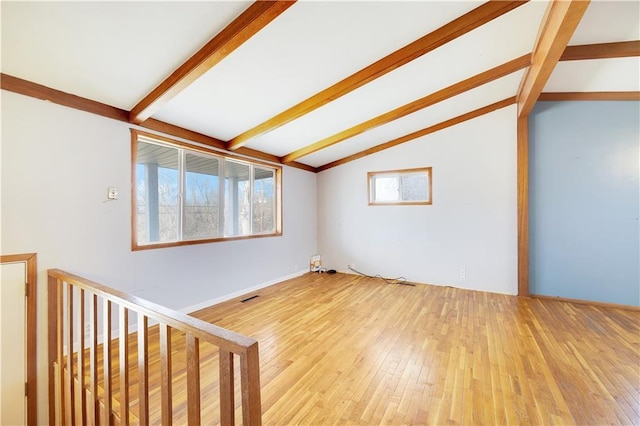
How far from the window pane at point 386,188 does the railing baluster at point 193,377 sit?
14.6 ft

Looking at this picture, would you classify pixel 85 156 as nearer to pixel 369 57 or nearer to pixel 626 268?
pixel 369 57

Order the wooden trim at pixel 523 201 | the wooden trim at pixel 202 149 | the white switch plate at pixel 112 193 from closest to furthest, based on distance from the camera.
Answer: the white switch plate at pixel 112 193
the wooden trim at pixel 202 149
the wooden trim at pixel 523 201

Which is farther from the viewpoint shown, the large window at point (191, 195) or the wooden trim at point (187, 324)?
the large window at point (191, 195)

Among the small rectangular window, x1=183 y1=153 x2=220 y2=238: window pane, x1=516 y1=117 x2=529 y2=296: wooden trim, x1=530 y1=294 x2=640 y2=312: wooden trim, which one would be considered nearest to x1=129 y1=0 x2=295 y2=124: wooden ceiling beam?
x1=183 y1=153 x2=220 y2=238: window pane

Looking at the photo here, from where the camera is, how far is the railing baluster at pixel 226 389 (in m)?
0.90

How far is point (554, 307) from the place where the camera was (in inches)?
137

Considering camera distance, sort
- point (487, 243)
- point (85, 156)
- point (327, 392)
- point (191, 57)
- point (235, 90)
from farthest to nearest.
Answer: point (487, 243), point (235, 90), point (85, 156), point (191, 57), point (327, 392)

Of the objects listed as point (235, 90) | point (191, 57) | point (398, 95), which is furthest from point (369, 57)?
point (191, 57)

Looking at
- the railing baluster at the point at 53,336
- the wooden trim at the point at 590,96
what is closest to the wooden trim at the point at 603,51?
the wooden trim at the point at 590,96

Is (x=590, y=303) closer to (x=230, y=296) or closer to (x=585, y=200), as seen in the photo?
(x=585, y=200)

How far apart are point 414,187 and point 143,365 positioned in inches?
179

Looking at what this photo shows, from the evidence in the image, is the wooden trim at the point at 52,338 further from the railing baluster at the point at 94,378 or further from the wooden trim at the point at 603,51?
the wooden trim at the point at 603,51

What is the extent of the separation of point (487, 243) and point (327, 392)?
355 centimetres

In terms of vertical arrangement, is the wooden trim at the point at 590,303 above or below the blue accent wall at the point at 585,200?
below
